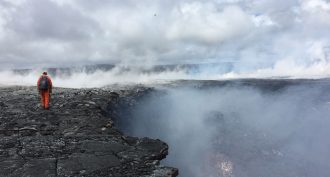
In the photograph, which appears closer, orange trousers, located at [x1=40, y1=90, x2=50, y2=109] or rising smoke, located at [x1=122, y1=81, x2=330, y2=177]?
orange trousers, located at [x1=40, y1=90, x2=50, y2=109]

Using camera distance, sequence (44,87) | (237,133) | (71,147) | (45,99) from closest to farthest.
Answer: (71,147)
(44,87)
(45,99)
(237,133)

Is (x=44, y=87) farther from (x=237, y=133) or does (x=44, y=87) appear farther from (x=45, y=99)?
(x=237, y=133)

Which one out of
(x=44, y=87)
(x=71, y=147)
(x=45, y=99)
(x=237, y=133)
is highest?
(x=44, y=87)

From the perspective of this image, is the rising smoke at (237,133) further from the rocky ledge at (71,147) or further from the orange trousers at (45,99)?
Result: the rocky ledge at (71,147)

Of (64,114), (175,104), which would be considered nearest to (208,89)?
(175,104)

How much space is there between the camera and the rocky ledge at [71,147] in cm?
808

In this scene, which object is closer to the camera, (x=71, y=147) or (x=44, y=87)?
(x=71, y=147)

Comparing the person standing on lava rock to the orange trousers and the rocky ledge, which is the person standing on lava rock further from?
the rocky ledge

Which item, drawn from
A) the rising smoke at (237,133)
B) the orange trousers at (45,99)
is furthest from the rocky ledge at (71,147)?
the rising smoke at (237,133)

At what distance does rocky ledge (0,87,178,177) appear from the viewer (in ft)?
26.5

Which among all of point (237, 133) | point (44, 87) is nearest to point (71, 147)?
point (44, 87)

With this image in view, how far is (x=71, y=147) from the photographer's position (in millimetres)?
9539

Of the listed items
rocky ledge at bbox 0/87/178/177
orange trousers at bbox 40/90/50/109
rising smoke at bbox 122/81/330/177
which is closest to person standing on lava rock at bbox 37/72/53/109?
orange trousers at bbox 40/90/50/109

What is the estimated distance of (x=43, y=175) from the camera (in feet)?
25.4
